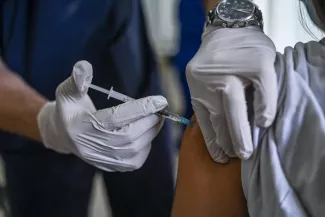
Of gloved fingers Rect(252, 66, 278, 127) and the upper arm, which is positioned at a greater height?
gloved fingers Rect(252, 66, 278, 127)

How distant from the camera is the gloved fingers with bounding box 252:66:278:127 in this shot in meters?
0.84

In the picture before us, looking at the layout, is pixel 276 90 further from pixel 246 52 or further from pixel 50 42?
pixel 50 42

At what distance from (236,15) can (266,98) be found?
0.59 feet

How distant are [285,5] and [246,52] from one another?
4.06 ft

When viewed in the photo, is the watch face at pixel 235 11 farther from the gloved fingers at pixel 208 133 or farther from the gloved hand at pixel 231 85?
the gloved fingers at pixel 208 133

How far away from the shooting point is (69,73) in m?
1.56

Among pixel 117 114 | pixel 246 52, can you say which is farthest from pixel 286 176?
pixel 117 114

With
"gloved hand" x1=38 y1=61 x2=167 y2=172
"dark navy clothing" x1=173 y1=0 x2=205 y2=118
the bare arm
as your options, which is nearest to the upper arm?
"gloved hand" x1=38 y1=61 x2=167 y2=172

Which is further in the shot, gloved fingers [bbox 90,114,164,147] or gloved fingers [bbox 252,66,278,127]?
gloved fingers [bbox 90,114,164,147]

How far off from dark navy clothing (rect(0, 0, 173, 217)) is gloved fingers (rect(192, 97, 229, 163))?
65cm

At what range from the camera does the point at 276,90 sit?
0.86m

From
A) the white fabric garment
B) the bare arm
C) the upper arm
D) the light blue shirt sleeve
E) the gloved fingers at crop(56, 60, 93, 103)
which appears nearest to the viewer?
the light blue shirt sleeve

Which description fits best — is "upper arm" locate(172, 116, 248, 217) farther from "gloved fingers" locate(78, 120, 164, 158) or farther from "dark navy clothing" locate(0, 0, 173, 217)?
"dark navy clothing" locate(0, 0, 173, 217)

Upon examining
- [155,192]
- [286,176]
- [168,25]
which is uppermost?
[286,176]
